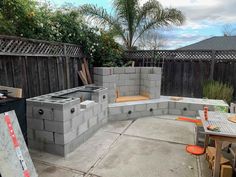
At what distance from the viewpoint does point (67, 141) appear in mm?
3102

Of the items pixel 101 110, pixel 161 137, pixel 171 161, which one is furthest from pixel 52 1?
pixel 171 161

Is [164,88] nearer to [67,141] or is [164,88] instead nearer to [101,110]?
[101,110]

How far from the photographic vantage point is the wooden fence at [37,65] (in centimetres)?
318

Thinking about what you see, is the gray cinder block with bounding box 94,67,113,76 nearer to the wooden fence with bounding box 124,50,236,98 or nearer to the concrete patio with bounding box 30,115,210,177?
the concrete patio with bounding box 30,115,210,177

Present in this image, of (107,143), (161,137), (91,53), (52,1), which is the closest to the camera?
(107,143)

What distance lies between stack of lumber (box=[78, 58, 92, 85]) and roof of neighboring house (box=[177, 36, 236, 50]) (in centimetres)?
754

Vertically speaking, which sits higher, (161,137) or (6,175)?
(6,175)

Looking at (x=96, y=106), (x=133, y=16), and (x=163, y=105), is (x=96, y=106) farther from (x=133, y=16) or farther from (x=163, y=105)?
(x=133, y=16)

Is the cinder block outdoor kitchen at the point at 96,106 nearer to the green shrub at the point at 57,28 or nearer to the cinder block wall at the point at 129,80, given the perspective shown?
the cinder block wall at the point at 129,80

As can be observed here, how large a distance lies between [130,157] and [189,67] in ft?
14.3

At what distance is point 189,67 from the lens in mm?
6371

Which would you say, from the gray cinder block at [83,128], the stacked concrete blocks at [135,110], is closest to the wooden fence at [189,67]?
the stacked concrete blocks at [135,110]

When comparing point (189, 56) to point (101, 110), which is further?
point (189, 56)

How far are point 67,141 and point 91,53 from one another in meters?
3.14
